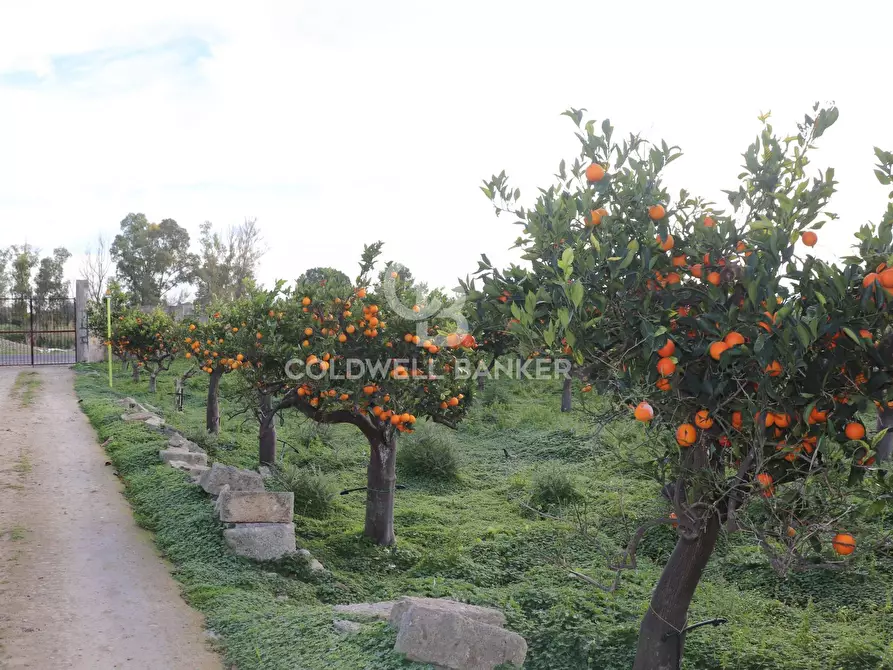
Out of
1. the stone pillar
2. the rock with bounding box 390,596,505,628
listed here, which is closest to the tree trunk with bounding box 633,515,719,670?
the rock with bounding box 390,596,505,628

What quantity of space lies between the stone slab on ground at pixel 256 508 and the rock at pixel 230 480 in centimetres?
48

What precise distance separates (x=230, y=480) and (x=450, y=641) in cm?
444

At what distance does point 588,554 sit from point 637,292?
5434mm

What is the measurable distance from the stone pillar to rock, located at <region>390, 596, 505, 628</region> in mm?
23386

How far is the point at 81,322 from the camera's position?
82.7 ft

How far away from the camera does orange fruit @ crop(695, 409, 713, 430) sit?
3.37 metres

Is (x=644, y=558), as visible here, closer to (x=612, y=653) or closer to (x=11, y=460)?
(x=612, y=653)

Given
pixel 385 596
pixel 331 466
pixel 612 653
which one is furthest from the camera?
pixel 331 466

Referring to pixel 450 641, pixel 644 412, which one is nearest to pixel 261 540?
pixel 450 641

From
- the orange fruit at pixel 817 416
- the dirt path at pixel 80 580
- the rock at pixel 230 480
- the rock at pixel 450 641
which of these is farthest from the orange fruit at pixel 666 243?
the rock at pixel 230 480

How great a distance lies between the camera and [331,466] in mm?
12656

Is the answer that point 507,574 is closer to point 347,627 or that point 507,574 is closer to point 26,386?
point 347,627

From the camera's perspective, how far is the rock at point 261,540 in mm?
7012

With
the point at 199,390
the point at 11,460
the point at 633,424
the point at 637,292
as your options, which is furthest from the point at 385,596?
the point at 199,390
